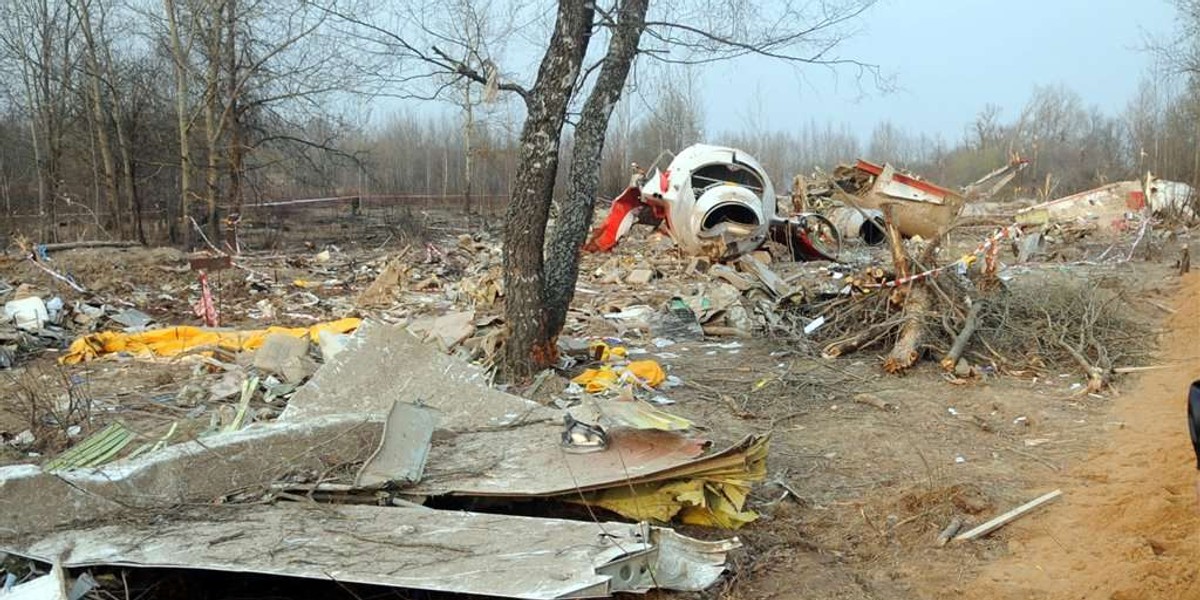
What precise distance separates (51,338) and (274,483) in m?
6.48

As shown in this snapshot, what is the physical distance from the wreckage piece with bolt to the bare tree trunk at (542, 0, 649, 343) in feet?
24.6

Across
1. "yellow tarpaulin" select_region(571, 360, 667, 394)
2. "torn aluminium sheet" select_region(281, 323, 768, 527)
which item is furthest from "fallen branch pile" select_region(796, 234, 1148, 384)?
"torn aluminium sheet" select_region(281, 323, 768, 527)

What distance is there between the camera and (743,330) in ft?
29.7

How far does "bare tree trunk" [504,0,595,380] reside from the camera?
654cm

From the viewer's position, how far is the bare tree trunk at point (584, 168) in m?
7.01

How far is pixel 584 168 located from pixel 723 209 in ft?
28.1

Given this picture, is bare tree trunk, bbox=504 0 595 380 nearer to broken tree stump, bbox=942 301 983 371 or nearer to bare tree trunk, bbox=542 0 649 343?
bare tree trunk, bbox=542 0 649 343

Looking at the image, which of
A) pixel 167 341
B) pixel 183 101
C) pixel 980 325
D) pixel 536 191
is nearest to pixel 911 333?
pixel 980 325

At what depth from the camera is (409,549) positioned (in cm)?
328

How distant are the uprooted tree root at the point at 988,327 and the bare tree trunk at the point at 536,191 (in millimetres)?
2984

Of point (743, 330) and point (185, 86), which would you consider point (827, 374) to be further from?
point (185, 86)

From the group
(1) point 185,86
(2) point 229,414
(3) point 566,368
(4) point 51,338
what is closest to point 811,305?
(3) point 566,368

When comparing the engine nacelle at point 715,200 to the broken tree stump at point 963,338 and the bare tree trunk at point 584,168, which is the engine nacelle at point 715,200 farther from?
the bare tree trunk at point 584,168

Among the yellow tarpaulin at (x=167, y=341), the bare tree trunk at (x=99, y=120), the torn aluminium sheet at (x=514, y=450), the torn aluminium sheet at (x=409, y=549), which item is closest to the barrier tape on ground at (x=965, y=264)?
the torn aluminium sheet at (x=514, y=450)
